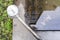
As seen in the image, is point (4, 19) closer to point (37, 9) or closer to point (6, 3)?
point (6, 3)

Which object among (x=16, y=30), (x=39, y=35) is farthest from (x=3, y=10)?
(x=39, y=35)

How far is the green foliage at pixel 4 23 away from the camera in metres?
2.45

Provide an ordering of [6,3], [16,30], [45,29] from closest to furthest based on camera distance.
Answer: [45,29]
[16,30]
[6,3]

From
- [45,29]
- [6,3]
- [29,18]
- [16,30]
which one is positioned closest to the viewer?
[45,29]

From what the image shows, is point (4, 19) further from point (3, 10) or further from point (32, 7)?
point (32, 7)

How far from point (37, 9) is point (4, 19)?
67cm

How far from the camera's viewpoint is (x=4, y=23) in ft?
8.11

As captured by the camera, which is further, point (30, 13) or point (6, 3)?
point (6, 3)

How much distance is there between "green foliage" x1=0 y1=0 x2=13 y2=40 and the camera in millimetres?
2445

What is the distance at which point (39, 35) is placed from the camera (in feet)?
5.47

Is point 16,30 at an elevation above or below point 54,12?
below

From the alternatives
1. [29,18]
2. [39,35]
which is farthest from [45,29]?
[29,18]

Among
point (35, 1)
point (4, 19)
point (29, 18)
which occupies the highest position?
point (35, 1)

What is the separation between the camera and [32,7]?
1.99 m
